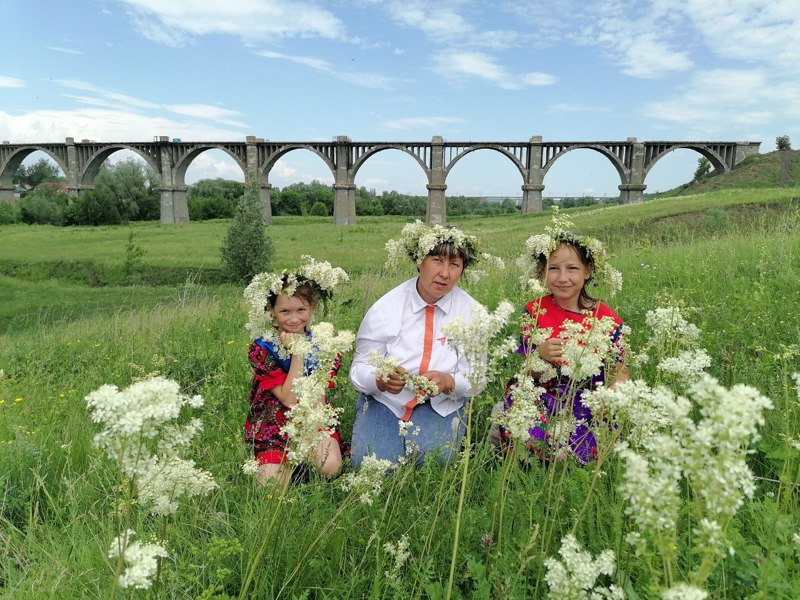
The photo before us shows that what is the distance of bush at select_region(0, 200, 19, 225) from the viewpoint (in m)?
63.8

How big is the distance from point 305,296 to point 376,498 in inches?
70.0

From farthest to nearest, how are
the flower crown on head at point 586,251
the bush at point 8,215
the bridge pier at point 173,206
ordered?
the bridge pier at point 173,206
the bush at point 8,215
the flower crown on head at point 586,251

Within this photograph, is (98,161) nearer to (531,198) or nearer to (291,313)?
(531,198)

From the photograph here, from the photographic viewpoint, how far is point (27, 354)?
7.52 m

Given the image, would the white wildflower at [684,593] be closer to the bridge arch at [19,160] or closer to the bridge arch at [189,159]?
the bridge arch at [189,159]

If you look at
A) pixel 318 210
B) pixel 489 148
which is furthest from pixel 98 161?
pixel 489 148

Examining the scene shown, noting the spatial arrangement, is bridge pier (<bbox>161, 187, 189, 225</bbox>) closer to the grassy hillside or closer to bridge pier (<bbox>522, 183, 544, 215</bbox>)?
bridge pier (<bbox>522, 183, 544, 215</bbox>)

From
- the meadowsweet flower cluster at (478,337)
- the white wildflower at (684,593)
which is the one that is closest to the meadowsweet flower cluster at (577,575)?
the white wildflower at (684,593)

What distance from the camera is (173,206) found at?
67125 millimetres

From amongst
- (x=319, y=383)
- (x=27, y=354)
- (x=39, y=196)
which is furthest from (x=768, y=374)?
(x=39, y=196)

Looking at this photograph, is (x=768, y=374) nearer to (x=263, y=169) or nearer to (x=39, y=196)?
(x=263, y=169)

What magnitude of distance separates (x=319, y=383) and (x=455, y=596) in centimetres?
102

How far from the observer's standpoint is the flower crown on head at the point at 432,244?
360 cm

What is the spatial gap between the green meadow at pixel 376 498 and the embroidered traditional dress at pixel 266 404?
0.18 m
